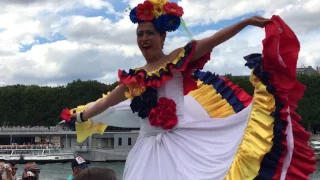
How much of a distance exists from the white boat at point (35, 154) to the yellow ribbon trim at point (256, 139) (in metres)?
32.2

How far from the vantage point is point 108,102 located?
338cm

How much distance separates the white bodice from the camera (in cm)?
309

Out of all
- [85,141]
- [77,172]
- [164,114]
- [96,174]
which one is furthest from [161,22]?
[85,141]

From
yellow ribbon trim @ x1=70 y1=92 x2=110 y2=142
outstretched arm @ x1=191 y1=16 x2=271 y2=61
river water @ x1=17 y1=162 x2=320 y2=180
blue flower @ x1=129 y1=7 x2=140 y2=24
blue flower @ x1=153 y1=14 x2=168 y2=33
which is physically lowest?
river water @ x1=17 y1=162 x2=320 y2=180

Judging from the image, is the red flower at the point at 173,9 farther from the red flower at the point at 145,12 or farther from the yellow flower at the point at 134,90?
the yellow flower at the point at 134,90

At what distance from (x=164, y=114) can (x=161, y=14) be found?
628 millimetres

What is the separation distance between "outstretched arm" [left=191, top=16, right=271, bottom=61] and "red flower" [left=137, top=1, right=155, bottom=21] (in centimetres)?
37

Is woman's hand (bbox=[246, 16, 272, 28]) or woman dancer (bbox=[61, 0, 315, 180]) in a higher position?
woman's hand (bbox=[246, 16, 272, 28])

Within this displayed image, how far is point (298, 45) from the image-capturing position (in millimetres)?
2748

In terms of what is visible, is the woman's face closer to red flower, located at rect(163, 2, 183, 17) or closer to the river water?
red flower, located at rect(163, 2, 183, 17)

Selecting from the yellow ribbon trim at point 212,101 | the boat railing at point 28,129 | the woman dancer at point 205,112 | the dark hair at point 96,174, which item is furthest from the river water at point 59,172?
the dark hair at point 96,174

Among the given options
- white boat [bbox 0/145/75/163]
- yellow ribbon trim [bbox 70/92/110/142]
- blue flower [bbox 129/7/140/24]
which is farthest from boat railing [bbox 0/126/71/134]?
blue flower [bbox 129/7/140/24]

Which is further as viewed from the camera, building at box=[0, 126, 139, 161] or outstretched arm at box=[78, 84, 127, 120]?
building at box=[0, 126, 139, 161]

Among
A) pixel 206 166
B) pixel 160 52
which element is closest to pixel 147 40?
pixel 160 52
